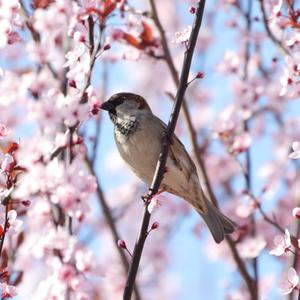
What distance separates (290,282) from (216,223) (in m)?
1.39

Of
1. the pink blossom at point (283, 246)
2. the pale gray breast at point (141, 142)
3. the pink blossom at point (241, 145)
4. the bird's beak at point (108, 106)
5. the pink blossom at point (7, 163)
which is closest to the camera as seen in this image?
the pink blossom at point (7, 163)

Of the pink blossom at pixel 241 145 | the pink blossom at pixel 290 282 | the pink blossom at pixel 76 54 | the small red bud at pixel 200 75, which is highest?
the pink blossom at pixel 241 145

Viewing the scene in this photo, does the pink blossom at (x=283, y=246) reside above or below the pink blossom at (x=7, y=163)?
below

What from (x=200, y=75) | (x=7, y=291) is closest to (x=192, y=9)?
(x=200, y=75)

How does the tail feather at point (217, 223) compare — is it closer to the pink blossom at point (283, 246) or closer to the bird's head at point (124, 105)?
the bird's head at point (124, 105)

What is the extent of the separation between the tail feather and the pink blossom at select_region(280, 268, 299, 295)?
50.1 inches

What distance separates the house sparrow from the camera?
3.59 m

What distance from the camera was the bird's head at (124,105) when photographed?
376cm

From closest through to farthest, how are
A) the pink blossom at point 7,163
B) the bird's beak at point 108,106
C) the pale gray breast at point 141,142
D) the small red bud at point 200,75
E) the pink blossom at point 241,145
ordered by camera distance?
the pink blossom at point 7,163
the small red bud at point 200,75
the pale gray breast at point 141,142
the bird's beak at point 108,106
the pink blossom at point 241,145

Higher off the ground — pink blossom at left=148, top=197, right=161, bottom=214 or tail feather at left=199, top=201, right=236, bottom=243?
tail feather at left=199, top=201, right=236, bottom=243

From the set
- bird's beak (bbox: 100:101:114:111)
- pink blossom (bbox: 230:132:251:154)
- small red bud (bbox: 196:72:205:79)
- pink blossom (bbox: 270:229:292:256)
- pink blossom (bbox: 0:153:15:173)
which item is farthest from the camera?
pink blossom (bbox: 230:132:251:154)

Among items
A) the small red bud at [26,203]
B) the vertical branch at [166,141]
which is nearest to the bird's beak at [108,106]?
the vertical branch at [166,141]

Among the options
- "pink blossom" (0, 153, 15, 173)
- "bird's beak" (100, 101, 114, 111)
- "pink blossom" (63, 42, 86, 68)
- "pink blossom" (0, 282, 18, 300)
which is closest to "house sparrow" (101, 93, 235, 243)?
"bird's beak" (100, 101, 114, 111)

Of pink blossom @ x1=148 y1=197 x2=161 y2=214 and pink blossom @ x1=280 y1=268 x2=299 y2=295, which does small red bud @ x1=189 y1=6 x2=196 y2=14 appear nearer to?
pink blossom @ x1=148 y1=197 x2=161 y2=214
